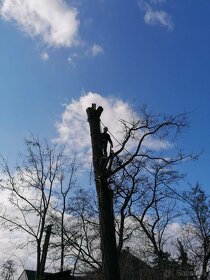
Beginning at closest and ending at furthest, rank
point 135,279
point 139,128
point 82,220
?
point 139,128 < point 82,220 < point 135,279

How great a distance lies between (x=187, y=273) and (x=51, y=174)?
10.5 meters

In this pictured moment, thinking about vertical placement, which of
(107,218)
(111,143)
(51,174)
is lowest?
(107,218)

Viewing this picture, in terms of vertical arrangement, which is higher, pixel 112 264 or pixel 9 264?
pixel 9 264

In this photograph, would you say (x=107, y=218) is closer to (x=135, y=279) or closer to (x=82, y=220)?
(x=82, y=220)

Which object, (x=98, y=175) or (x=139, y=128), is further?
(x=139, y=128)

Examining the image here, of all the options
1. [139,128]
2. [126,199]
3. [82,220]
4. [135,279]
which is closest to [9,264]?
[135,279]

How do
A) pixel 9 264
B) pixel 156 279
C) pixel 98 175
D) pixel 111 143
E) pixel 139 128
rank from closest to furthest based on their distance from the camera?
1. pixel 98 175
2. pixel 111 143
3. pixel 139 128
4. pixel 156 279
5. pixel 9 264

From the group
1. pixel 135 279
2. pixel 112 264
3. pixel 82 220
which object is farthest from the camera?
pixel 135 279

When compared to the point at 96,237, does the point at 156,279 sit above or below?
below

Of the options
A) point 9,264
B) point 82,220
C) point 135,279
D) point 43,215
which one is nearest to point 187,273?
point 135,279

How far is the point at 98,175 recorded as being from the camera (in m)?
8.29

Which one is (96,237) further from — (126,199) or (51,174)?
(51,174)

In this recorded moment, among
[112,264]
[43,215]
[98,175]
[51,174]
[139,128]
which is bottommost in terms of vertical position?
[112,264]

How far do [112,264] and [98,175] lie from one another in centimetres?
187
